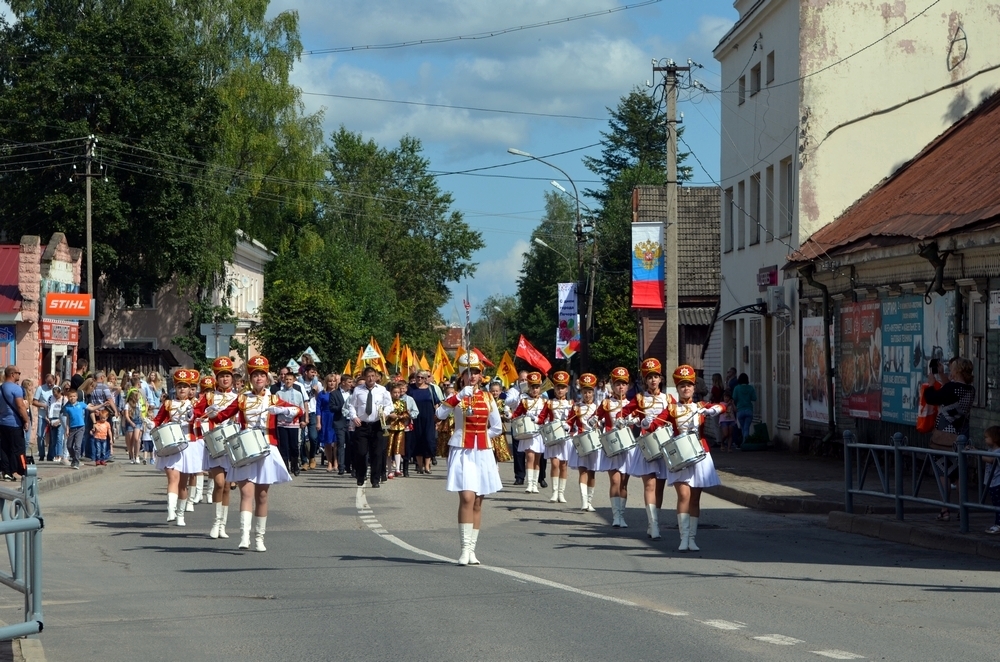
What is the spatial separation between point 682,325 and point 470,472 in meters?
40.3

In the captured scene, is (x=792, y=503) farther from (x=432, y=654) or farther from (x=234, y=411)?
(x=432, y=654)

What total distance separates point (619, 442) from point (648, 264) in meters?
14.0

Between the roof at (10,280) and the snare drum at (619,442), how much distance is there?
25.2 meters

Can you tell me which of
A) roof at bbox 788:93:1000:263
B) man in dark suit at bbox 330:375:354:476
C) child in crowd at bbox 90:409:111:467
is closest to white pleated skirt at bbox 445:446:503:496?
roof at bbox 788:93:1000:263

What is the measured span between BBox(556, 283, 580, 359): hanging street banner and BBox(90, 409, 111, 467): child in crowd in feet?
73.4

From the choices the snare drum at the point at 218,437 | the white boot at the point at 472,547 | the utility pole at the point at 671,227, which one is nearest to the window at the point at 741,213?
the utility pole at the point at 671,227

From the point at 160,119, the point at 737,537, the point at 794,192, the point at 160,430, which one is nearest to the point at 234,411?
the point at 160,430

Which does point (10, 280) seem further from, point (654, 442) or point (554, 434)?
point (654, 442)

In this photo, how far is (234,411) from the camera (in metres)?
14.6

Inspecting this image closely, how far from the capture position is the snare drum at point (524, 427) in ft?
69.2

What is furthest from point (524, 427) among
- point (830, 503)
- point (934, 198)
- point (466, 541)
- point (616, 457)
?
point (466, 541)

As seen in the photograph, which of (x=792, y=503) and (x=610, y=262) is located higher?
(x=610, y=262)

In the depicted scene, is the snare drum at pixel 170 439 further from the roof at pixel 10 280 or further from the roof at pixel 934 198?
the roof at pixel 10 280

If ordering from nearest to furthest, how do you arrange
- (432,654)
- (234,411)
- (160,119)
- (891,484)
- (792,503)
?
(432,654) → (234,411) → (891,484) → (792,503) → (160,119)
